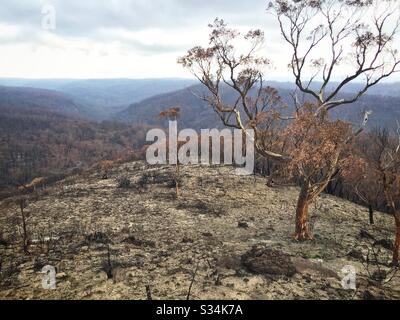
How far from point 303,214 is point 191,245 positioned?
4.48 metres

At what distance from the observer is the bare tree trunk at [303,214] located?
13.8 metres

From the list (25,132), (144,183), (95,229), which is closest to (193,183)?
(144,183)

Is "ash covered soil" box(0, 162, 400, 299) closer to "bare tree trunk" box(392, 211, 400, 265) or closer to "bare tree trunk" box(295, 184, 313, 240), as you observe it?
"bare tree trunk" box(392, 211, 400, 265)

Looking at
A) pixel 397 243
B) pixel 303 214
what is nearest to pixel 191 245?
pixel 303 214

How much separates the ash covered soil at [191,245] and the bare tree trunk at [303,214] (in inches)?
16.7

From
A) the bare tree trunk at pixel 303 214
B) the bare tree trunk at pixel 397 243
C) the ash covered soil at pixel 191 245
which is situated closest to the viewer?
the ash covered soil at pixel 191 245

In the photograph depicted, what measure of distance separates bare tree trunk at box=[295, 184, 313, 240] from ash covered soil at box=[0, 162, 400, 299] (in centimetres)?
42

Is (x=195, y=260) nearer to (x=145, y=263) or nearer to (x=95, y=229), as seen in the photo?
(x=145, y=263)

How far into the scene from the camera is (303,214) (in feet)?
45.6

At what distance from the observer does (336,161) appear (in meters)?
13.1

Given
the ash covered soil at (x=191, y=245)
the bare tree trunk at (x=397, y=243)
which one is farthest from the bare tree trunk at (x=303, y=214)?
the bare tree trunk at (x=397, y=243)

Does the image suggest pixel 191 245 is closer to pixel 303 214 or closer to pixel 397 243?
pixel 303 214

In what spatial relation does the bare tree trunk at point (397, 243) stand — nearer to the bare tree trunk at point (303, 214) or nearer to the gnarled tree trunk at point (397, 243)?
the gnarled tree trunk at point (397, 243)

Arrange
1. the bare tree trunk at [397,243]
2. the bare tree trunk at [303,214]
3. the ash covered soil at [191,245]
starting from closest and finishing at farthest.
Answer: the ash covered soil at [191,245]
the bare tree trunk at [397,243]
the bare tree trunk at [303,214]
